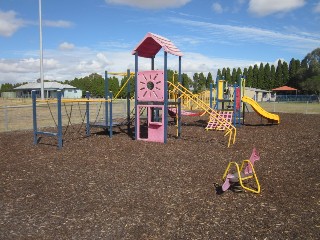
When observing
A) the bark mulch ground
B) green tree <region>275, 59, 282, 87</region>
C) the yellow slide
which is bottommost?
the bark mulch ground

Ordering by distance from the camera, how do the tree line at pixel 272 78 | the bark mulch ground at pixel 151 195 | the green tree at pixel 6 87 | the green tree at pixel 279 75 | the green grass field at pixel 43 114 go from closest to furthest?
the bark mulch ground at pixel 151 195
the green grass field at pixel 43 114
the tree line at pixel 272 78
the green tree at pixel 279 75
the green tree at pixel 6 87

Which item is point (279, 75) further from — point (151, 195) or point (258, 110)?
point (151, 195)

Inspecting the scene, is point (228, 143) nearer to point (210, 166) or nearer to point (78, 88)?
point (210, 166)

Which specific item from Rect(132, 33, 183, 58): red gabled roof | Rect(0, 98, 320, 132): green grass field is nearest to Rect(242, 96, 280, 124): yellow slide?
Rect(132, 33, 183, 58): red gabled roof

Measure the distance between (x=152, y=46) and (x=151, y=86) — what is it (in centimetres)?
197

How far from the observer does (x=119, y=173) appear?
6832mm

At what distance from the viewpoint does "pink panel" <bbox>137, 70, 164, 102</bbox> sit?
10.8m

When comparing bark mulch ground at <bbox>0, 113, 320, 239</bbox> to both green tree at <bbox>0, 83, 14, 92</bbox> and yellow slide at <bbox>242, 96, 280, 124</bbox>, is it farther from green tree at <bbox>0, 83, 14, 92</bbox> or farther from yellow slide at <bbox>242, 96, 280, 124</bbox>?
green tree at <bbox>0, 83, 14, 92</bbox>

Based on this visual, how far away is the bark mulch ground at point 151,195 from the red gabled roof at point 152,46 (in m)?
3.79

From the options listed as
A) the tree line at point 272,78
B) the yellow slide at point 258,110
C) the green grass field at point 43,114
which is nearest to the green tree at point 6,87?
the tree line at point 272,78

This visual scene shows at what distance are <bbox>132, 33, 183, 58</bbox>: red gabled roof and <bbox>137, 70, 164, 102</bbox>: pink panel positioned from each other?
0.96 m

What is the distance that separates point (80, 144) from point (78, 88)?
282 ft

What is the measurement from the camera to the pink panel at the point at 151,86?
35.4ft

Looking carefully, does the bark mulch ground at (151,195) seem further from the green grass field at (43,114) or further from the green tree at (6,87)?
the green tree at (6,87)
